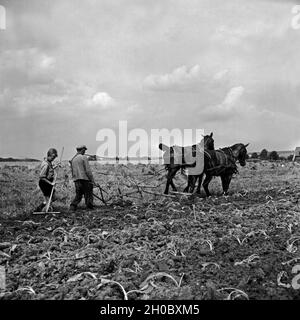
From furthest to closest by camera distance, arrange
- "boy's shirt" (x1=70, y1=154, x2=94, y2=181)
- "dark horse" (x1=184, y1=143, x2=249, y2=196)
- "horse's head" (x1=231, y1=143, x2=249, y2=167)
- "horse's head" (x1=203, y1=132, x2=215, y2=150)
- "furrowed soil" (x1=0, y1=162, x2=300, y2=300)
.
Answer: "horse's head" (x1=231, y1=143, x2=249, y2=167), "horse's head" (x1=203, y1=132, x2=215, y2=150), "dark horse" (x1=184, y1=143, x2=249, y2=196), "boy's shirt" (x1=70, y1=154, x2=94, y2=181), "furrowed soil" (x1=0, y1=162, x2=300, y2=300)

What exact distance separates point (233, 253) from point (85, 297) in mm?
2233

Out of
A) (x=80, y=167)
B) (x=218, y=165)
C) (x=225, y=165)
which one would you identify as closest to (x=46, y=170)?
(x=80, y=167)

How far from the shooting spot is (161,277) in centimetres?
496

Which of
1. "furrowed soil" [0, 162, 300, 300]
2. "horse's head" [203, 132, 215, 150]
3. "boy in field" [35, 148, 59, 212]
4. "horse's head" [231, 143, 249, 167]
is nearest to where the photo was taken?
"furrowed soil" [0, 162, 300, 300]

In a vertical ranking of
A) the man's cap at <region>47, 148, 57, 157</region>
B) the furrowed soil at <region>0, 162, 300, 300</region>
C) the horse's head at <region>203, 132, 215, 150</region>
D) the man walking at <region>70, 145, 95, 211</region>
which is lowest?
the furrowed soil at <region>0, 162, 300, 300</region>

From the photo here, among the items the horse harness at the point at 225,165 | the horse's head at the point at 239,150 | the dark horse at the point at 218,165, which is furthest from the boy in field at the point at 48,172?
the horse's head at the point at 239,150

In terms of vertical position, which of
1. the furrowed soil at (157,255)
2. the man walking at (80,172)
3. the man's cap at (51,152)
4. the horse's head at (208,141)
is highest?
the horse's head at (208,141)

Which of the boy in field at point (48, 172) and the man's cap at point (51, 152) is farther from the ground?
the man's cap at point (51, 152)

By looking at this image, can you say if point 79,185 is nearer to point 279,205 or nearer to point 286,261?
point 279,205

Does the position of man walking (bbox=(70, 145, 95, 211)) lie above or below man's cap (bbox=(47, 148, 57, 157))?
below

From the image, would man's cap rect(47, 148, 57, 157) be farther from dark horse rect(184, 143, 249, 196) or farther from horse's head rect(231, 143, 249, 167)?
horse's head rect(231, 143, 249, 167)

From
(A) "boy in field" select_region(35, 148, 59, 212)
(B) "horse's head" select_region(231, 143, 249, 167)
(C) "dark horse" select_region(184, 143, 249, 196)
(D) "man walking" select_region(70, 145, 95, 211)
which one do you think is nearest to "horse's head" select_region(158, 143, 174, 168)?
(C) "dark horse" select_region(184, 143, 249, 196)

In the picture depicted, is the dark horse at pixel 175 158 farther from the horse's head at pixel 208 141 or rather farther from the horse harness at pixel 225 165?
the horse harness at pixel 225 165

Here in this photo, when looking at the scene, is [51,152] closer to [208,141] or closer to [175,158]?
[175,158]
